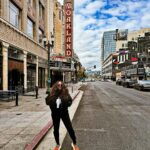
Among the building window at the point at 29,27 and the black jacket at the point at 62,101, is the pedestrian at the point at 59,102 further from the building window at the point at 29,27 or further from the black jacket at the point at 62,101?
the building window at the point at 29,27

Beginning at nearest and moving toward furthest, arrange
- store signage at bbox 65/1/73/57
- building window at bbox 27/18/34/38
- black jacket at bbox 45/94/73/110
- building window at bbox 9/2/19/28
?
black jacket at bbox 45/94/73/110
building window at bbox 9/2/19/28
building window at bbox 27/18/34/38
store signage at bbox 65/1/73/57

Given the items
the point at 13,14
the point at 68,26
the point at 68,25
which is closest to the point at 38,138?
the point at 13,14

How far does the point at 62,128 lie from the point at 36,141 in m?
2.11

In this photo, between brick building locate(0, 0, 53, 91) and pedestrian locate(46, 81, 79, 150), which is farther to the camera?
brick building locate(0, 0, 53, 91)

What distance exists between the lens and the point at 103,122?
9711mm

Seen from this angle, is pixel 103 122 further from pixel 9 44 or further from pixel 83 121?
pixel 9 44

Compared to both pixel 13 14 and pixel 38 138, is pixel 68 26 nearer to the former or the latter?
pixel 13 14

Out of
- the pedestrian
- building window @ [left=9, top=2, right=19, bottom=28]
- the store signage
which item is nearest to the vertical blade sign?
the store signage

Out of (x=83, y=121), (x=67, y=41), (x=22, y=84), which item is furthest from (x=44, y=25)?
(x=83, y=121)

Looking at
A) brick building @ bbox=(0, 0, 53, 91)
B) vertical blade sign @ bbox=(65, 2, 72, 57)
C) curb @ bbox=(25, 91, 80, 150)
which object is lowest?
curb @ bbox=(25, 91, 80, 150)

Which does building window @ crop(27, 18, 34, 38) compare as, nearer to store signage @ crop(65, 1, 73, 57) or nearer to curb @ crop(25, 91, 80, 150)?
store signage @ crop(65, 1, 73, 57)

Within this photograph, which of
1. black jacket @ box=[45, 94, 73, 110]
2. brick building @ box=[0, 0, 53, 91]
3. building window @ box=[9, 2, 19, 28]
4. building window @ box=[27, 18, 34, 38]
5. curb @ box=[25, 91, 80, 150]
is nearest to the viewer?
black jacket @ box=[45, 94, 73, 110]

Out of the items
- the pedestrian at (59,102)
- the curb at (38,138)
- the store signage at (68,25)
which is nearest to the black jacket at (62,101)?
the pedestrian at (59,102)

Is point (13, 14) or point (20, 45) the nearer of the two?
point (13, 14)
